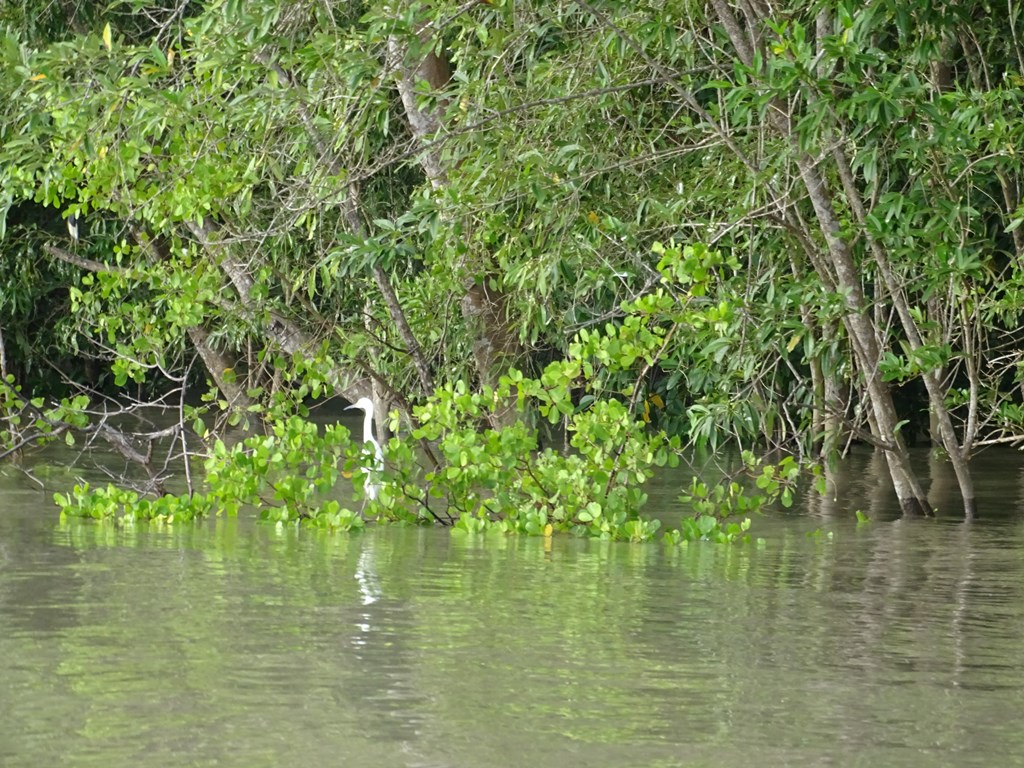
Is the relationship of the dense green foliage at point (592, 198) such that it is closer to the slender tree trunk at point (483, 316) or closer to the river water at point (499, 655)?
the slender tree trunk at point (483, 316)

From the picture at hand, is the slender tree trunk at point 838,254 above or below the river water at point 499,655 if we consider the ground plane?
above

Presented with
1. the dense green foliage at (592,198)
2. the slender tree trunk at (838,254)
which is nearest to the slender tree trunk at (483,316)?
the dense green foliage at (592,198)

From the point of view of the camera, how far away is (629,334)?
8.10 metres

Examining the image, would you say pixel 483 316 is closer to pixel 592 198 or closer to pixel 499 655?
pixel 592 198

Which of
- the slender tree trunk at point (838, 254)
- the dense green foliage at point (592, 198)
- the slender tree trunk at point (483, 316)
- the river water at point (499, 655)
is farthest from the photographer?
the slender tree trunk at point (483, 316)

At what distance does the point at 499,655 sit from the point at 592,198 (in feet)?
16.4

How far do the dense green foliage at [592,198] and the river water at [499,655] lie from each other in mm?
1028

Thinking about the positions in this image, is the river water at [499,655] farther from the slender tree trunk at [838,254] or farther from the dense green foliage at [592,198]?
the slender tree trunk at [838,254]

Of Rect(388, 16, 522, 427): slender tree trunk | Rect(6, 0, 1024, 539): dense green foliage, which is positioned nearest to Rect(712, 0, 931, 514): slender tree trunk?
Rect(6, 0, 1024, 539): dense green foliage

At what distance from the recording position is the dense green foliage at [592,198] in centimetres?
784

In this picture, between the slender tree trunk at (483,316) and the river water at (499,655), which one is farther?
the slender tree trunk at (483,316)

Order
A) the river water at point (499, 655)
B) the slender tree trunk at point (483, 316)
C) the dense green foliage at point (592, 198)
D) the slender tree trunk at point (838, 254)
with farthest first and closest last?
the slender tree trunk at point (483, 316)
the slender tree trunk at point (838, 254)
the dense green foliage at point (592, 198)
the river water at point (499, 655)

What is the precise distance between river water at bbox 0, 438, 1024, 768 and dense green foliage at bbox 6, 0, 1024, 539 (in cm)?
103

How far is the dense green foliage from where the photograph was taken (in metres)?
7.84
